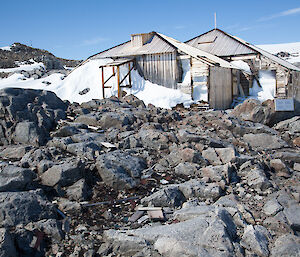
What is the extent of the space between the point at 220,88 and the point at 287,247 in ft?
48.4

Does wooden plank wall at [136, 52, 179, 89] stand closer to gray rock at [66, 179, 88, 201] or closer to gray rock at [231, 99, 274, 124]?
gray rock at [231, 99, 274, 124]

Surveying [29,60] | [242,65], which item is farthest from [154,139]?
[29,60]

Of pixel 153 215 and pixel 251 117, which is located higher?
pixel 251 117

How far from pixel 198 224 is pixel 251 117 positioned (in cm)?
855

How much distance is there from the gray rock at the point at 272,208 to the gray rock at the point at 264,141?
3.69m

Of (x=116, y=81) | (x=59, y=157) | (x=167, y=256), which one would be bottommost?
(x=167, y=256)

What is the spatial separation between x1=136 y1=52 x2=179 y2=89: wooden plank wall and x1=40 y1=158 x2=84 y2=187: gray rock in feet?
41.6

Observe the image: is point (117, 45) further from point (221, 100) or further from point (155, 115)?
point (155, 115)

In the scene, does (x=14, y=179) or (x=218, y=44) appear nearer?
(x=14, y=179)

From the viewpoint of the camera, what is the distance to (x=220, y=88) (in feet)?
60.8

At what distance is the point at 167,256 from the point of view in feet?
14.0

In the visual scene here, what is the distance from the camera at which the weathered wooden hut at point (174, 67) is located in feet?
57.9

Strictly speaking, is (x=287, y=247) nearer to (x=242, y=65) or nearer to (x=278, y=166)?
(x=278, y=166)

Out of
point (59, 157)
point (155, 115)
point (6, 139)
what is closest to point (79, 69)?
point (155, 115)
